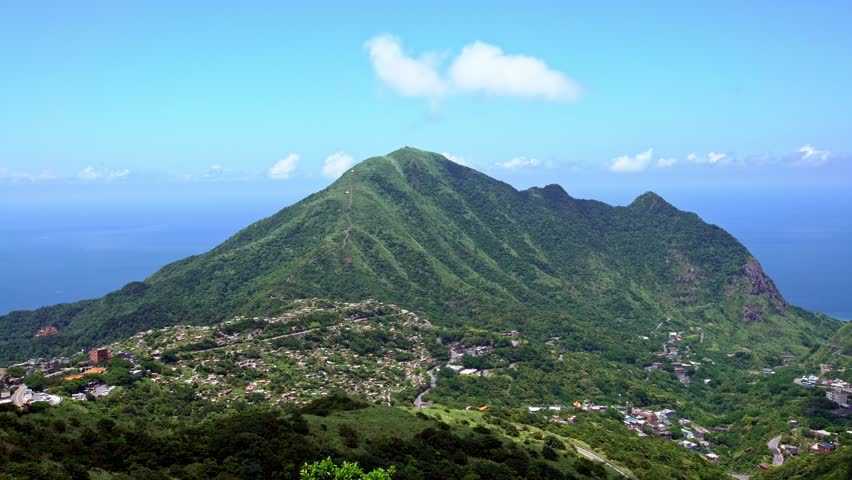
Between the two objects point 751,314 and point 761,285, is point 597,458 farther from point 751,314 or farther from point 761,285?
point 761,285

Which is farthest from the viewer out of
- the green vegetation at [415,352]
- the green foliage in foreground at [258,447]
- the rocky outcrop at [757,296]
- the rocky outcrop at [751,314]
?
the rocky outcrop at [757,296]

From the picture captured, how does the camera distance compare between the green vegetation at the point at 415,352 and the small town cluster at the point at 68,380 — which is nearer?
the green vegetation at the point at 415,352

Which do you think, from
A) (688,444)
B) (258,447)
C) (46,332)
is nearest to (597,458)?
(688,444)

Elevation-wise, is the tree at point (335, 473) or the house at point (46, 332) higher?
the house at point (46, 332)

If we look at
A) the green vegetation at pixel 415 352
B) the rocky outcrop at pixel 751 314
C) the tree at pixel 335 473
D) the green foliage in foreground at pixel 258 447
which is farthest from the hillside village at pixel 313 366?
the rocky outcrop at pixel 751 314

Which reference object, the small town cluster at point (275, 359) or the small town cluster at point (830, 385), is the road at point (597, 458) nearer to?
the small town cluster at point (275, 359)

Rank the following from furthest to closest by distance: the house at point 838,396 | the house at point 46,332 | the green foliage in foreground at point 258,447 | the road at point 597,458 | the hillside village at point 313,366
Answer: the house at point 46,332, the house at point 838,396, the hillside village at point 313,366, the road at point 597,458, the green foliage in foreground at point 258,447

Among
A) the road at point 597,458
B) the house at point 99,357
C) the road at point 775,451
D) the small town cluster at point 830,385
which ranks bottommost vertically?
the road at point 775,451

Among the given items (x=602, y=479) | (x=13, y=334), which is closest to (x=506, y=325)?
(x=602, y=479)
